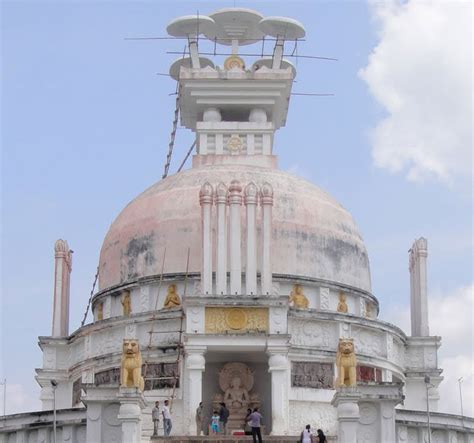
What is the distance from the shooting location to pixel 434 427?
155ft

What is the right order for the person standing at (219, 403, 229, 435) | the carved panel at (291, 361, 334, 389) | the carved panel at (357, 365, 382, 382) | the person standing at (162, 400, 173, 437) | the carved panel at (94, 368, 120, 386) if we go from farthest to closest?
the carved panel at (357, 365, 382, 382)
the carved panel at (94, 368, 120, 386)
the carved panel at (291, 361, 334, 389)
the person standing at (219, 403, 229, 435)
the person standing at (162, 400, 173, 437)

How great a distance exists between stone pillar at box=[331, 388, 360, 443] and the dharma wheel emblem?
64.4 feet

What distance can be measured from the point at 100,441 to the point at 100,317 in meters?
12.4

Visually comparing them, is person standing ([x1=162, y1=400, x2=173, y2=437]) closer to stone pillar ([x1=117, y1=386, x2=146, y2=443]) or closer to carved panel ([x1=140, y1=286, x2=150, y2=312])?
stone pillar ([x1=117, y1=386, x2=146, y2=443])

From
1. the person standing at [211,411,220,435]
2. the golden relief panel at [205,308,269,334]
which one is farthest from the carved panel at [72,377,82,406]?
the person standing at [211,411,220,435]

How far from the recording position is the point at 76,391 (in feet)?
171

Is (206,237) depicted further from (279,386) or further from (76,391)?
(76,391)

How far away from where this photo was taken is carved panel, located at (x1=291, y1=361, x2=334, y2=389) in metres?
48.0

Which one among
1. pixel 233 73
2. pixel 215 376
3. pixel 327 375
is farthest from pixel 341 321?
pixel 233 73

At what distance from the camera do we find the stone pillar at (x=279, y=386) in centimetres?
4544

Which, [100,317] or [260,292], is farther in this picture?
[100,317]

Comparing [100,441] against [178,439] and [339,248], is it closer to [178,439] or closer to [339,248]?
[178,439]

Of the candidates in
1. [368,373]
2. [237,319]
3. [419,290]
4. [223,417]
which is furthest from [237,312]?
[419,290]

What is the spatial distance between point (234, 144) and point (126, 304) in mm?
9513
